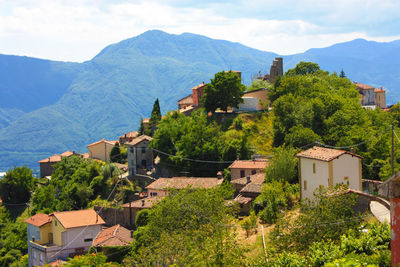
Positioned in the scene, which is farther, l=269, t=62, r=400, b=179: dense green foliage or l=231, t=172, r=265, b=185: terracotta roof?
l=231, t=172, r=265, b=185: terracotta roof

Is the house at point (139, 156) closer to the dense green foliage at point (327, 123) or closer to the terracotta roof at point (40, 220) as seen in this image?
the terracotta roof at point (40, 220)

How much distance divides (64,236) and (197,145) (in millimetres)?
17408

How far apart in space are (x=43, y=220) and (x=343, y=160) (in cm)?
3244

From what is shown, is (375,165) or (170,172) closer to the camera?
(375,165)

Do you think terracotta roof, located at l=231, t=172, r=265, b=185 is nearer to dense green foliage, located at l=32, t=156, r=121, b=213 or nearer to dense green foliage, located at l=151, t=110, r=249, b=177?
dense green foliage, located at l=151, t=110, r=249, b=177

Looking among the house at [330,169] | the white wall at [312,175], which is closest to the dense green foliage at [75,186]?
the white wall at [312,175]

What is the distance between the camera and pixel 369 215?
22.5 metres

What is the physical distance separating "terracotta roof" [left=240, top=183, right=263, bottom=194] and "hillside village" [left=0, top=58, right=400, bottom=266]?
0.12 metres

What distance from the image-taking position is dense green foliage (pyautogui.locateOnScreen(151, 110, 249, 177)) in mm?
51156

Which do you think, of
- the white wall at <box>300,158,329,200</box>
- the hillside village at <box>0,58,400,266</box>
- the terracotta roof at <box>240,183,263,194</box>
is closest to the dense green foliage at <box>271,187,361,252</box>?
the hillside village at <box>0,58,400,266</box>

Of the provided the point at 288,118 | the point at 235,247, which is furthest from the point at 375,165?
the point at 235,247

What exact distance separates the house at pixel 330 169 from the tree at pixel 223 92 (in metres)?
29.7

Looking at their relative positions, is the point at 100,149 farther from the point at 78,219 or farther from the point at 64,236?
the point at 64,236

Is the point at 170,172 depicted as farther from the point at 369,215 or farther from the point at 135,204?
the point at 369,215
